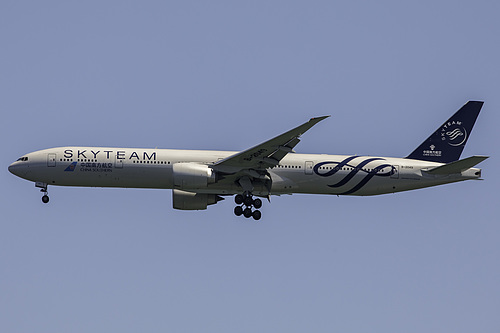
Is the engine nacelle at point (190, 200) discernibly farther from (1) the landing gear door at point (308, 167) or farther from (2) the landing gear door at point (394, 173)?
(2) the landing gear door at point (394, 173)

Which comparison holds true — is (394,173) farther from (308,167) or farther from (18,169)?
(18,169)

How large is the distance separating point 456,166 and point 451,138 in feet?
11.8

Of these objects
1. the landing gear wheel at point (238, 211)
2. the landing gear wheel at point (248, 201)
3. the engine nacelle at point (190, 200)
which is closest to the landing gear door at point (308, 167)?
the landing gear wheel at point (248, 201)

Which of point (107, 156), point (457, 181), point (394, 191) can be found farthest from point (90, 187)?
point (457, 181)

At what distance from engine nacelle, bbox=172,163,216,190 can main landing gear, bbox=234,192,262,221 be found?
214 centimetres

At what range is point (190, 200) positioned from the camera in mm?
46594

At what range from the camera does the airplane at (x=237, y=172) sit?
43281 millimetres

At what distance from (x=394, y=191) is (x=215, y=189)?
9.69 metres

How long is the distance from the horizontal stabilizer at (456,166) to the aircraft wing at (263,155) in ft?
27.5

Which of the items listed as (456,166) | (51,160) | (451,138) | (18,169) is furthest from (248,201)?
(18,169)

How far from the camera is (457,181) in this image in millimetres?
45219

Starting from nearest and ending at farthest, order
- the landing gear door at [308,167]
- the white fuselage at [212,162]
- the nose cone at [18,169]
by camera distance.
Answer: the white fuselage at [212,162], the landing gear door at [308,167], the nose cone at [18,169]

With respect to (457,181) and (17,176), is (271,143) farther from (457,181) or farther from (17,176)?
(17,176)

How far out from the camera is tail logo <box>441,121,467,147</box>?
155ft
